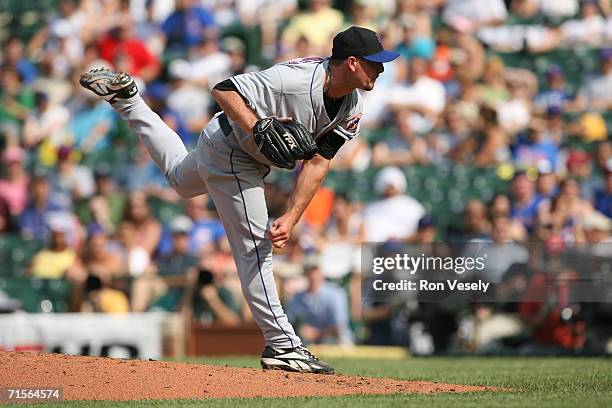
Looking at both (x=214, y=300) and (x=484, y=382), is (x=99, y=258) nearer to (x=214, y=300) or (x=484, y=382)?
(x=214, y=300)

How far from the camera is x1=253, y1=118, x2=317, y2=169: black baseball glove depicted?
18.7 ft

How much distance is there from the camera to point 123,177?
1298 centimetres

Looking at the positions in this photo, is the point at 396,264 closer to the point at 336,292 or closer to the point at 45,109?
the point at 336,292

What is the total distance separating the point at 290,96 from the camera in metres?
5.99

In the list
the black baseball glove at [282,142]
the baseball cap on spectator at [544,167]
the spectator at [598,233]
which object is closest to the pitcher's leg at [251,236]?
the black baseball glove at [282,142]

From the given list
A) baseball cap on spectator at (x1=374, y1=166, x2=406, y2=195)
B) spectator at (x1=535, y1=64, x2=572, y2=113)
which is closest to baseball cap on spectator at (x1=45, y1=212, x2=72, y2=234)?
baseball cap on spectator at (x1=374, y1=166, x2=406, y2=195)

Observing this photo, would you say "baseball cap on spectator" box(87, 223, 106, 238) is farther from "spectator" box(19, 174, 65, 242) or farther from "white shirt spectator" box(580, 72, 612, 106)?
"white shirt spectator" box(580, 72, 612, 106)

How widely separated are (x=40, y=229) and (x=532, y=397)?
8.24m

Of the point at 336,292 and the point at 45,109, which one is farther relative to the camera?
the point at 45,109

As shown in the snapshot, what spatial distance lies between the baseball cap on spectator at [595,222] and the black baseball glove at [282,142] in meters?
5.08

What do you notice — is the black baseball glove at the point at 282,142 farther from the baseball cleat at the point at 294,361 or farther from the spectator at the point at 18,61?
the spectator at the point at 18,61

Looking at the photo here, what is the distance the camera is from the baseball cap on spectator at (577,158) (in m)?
11.6

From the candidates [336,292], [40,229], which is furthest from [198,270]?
[40,229]

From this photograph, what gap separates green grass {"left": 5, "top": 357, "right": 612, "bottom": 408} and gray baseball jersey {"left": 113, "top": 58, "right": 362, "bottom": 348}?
999mm
